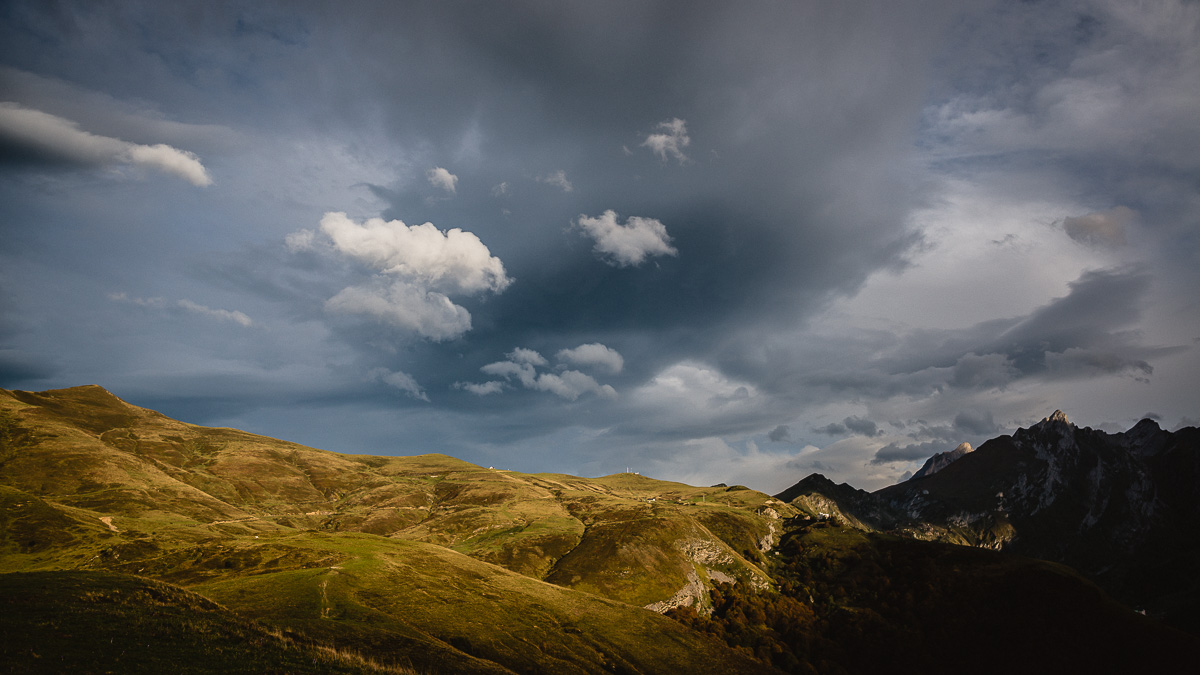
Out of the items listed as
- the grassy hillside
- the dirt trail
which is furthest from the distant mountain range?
the grassy hillside

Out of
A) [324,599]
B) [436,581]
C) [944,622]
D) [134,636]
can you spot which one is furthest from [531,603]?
[944,622]

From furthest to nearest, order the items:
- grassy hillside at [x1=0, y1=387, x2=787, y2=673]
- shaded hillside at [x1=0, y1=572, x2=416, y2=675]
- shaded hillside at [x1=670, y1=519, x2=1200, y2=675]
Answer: shaded hillside at [x1=670, y1=519, x2=1200, y2=675]
grassy hillside at [x1=0, y1=387, x2=787, y2=673]
shaded hillside at [x1=0, y1=572, x2=416, y2=675]

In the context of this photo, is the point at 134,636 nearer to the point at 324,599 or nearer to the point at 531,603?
the point at 324,599

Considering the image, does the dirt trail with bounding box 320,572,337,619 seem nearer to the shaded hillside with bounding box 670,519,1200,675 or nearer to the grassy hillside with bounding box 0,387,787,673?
the grassy hillside with bounding box 0,387,787,673

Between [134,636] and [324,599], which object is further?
[324,599]

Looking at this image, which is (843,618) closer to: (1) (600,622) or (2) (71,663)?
(1) (600,622)

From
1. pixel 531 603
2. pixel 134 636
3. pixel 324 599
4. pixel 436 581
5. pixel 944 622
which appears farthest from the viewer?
pixel 944 622

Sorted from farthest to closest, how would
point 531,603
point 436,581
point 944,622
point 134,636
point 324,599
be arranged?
1. point 944,622
2. point 531,603
3. point 436,581
4. point 324,599
5. point 134,636

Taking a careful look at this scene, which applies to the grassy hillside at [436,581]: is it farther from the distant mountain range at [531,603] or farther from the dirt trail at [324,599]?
the distant mountain range at [531,603]

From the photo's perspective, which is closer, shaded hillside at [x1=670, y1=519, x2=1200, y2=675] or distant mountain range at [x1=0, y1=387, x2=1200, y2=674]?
distant mountain range at [x1=0, y1=387, x2=1200, y2=674]

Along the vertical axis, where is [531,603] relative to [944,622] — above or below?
above

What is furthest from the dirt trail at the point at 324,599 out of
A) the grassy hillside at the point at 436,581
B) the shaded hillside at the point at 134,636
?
the shaded hillside at the point at 134,636

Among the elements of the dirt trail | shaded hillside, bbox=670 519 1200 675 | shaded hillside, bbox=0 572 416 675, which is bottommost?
shaded hillside, bbox=670 519 1200 675

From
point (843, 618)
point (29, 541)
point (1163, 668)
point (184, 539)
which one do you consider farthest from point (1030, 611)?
point (29, 541)
